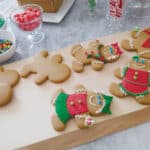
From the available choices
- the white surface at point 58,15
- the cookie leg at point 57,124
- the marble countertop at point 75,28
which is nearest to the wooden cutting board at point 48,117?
the cookie leg at point 57,124

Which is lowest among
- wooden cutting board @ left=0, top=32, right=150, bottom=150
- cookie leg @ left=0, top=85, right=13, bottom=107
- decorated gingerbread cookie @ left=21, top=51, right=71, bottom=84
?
wooden cutting board @ left=0, top=32, right=150, bottom=150

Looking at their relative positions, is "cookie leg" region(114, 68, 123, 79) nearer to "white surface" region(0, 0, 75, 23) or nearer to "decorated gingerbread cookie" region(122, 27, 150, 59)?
"decorated gingerbread cookie" region(122, 27, 150, 59)

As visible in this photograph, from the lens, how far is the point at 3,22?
93 centimetres

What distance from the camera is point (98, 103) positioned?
68 cm

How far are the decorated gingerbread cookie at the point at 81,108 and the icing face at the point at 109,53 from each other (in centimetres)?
12

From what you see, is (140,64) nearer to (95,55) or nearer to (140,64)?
(140,64)

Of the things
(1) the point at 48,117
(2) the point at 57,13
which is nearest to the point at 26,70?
(1) the point at 48,117

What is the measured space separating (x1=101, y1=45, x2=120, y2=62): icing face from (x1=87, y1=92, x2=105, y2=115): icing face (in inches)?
5.1

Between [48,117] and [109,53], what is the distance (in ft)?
0.76

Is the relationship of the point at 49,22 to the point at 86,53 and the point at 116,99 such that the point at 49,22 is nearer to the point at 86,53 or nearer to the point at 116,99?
the point at 86,53

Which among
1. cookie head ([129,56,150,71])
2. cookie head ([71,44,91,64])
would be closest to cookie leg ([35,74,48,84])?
cookie head ([71,44,91,64])

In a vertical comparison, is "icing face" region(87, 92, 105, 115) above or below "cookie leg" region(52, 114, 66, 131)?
above

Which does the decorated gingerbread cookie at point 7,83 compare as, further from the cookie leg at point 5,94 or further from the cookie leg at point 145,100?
the cookie leg at point 145,100

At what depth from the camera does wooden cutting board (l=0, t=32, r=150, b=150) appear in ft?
2.16
